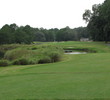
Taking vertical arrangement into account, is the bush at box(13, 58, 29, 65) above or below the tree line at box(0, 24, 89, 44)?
below

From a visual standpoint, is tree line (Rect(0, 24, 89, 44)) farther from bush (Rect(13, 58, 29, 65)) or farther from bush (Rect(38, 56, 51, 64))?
bush (Rect(38, 56, 51, 64))

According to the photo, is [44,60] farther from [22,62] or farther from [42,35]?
[42,35]

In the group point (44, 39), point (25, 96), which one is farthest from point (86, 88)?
point (44, 39)

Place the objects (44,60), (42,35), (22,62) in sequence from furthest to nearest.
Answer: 1. (42,35)
2. (44,60)
3. (22,62)

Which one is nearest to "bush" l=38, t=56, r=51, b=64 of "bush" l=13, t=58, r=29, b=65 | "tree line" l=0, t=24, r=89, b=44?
"bush" l=13, t=58, r=29, b=65

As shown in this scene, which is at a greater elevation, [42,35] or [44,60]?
[42,35]

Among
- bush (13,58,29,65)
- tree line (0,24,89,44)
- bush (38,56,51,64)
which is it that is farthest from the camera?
tree line (0,24,89,44)

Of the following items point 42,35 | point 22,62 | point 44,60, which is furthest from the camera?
point 42,35

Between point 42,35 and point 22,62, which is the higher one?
point 42,35

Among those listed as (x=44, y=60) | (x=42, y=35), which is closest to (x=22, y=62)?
(x=44, y=60)

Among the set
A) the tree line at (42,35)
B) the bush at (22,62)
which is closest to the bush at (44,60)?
the bush at (22,62)

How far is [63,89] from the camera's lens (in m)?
6.84

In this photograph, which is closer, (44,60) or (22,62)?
(22,62)

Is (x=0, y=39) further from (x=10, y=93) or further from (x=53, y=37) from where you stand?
(x=53, y=37)
